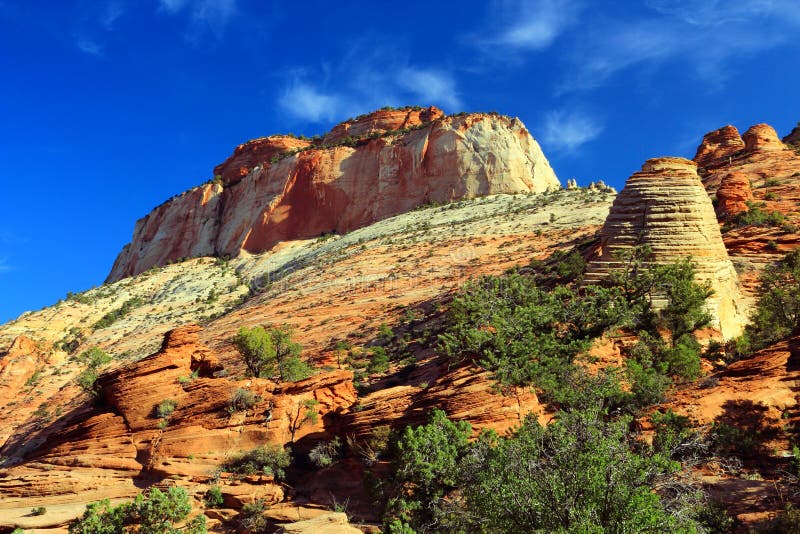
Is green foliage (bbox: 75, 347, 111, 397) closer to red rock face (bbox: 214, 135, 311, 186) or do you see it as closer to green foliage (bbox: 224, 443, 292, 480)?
green foliage (bbox: 224, 443, 292, 480)

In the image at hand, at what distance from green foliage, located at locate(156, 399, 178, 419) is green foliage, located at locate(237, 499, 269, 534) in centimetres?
496

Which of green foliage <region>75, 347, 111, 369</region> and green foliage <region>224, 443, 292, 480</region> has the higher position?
green foliage <region>75, 347, 111, 369</region>

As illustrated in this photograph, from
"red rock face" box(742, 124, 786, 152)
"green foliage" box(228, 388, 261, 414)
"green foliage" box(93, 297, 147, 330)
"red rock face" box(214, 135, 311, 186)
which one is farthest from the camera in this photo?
"red rock face" box(214, 135, 311, 186)

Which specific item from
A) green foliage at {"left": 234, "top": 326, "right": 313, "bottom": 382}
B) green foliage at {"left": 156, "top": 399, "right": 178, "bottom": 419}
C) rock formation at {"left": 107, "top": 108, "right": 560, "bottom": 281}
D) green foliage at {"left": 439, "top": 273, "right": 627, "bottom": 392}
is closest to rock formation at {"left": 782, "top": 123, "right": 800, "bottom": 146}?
rock formation at {"left": 107, "top": 108, "right": 560, "bottom": 281}

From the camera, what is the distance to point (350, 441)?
16812 millimetres

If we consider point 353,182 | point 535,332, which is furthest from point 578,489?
point 353,182

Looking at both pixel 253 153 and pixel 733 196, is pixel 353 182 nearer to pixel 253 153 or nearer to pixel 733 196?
pixel 253 153

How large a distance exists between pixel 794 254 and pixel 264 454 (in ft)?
69.9

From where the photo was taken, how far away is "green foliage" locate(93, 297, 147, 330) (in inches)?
2173

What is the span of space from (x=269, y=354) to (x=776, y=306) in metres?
19.4

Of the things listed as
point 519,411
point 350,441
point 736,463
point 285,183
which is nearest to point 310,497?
point 350,441

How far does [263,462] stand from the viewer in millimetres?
17203

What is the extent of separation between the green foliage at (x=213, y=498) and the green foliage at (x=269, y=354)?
6.75 meters

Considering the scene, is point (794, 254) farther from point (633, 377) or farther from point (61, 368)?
point (61, 368)
